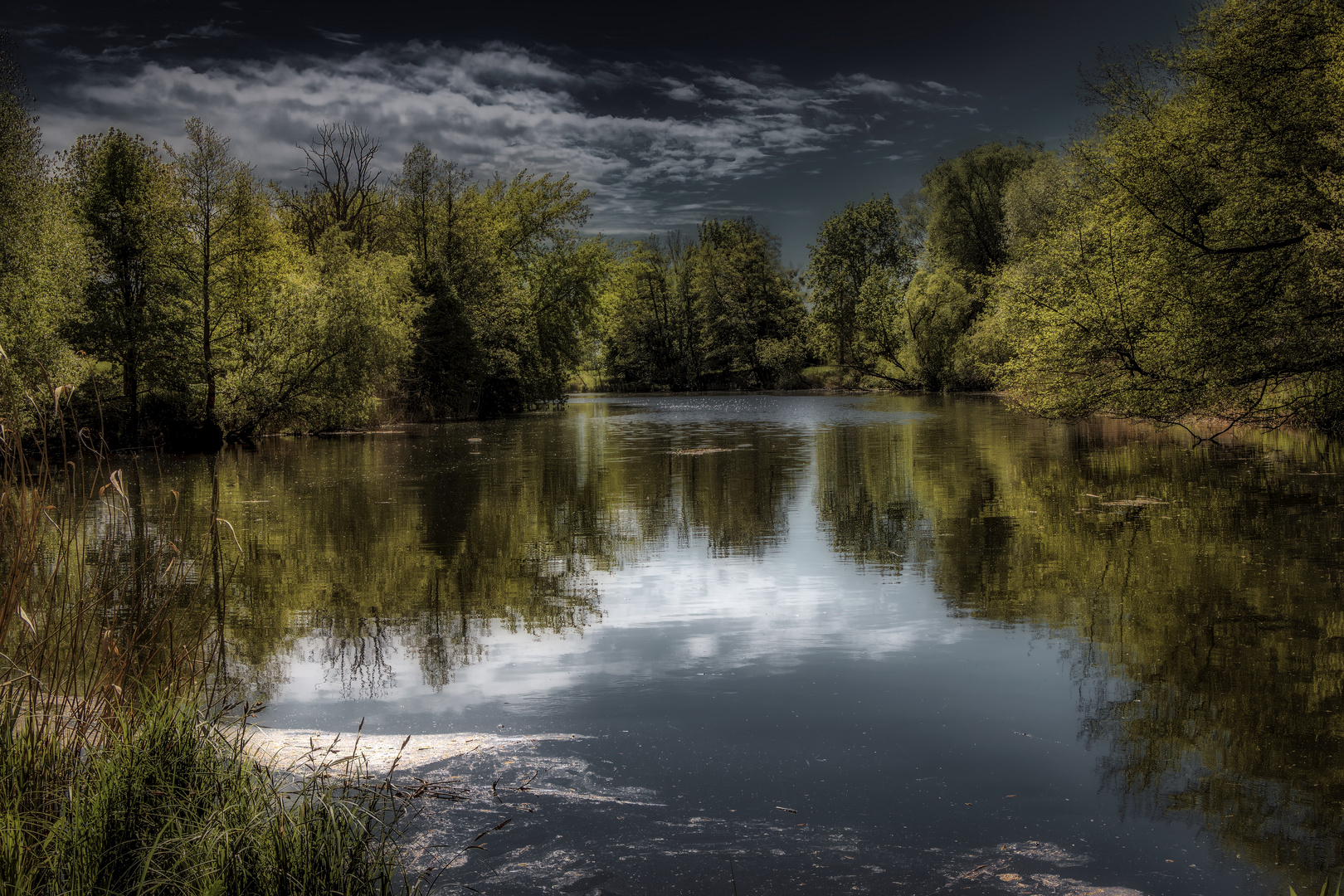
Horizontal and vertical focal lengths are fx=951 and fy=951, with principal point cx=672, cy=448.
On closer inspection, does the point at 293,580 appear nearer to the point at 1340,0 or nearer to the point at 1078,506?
the point at 1078,506

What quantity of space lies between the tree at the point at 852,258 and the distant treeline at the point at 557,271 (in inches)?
582

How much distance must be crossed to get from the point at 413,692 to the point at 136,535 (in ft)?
29.8

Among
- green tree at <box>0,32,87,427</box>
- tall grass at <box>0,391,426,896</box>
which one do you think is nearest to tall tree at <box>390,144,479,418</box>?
green tree at <box>0,32,87,427</box>

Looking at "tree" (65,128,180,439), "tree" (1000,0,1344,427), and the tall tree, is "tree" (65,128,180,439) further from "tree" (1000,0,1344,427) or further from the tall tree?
"tree" (1000,0,1344,427)

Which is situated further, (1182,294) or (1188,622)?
(1182,294)

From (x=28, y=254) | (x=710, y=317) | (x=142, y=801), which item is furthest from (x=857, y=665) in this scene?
(x=710, y=317)

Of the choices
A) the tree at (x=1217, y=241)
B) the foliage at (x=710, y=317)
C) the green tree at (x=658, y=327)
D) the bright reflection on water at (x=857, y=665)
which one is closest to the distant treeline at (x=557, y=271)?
the tree at (x=1217, y=241)

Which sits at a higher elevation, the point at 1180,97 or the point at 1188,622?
the point at 1180,97

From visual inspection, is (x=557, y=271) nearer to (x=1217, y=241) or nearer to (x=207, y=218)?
(x=207, y=218)

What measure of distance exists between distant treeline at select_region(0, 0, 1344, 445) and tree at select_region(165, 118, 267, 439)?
0.38 ft

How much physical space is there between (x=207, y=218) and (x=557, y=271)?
94.1 feet

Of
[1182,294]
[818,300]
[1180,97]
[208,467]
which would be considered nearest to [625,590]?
[1182,294]

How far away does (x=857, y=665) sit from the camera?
315 inches

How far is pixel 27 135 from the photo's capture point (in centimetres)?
2817
